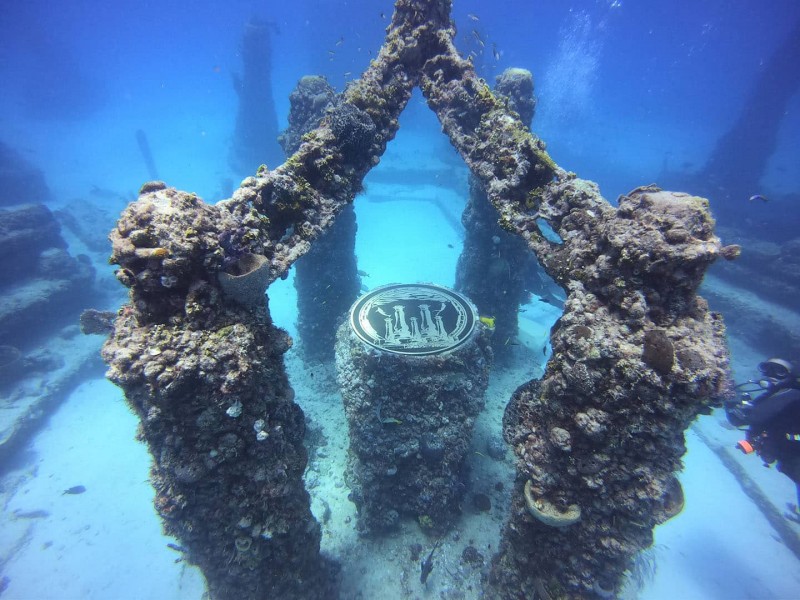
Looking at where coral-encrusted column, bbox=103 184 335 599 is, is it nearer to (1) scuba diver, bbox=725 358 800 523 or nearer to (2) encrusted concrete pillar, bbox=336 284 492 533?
(2) encrusted concrete pillar, bbox=336 284 492 533

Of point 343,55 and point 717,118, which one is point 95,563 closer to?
point 343,55

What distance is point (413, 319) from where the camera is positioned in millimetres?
8281

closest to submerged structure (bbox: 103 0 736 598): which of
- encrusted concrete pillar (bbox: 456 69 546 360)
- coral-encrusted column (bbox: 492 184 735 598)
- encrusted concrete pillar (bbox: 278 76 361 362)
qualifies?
coral-encrusted column (bbox: 492 184 735 598)

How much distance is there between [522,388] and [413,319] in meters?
3.75

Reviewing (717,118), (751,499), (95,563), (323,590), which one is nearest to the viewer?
(323,590)

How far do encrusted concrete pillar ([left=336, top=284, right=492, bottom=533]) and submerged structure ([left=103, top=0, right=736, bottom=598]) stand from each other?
2.16m

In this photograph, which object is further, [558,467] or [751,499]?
[751,499]

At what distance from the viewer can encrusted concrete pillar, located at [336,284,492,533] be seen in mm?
7289

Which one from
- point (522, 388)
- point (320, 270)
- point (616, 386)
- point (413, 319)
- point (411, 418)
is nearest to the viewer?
point (616, 386)

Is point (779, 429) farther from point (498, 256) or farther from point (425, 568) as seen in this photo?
point (425, 568)

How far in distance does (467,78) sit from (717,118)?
126 metres

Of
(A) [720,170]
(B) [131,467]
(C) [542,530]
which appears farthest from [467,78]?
(A) [720,170]

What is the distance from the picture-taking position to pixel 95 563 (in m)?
9.68

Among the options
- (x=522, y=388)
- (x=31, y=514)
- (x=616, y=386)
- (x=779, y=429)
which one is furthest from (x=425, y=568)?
(x=31, y=514)
